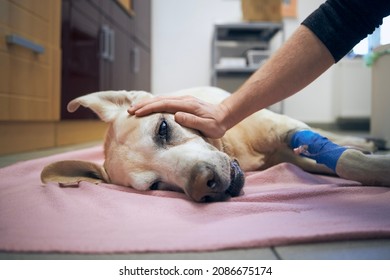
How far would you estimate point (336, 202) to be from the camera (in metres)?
0.98

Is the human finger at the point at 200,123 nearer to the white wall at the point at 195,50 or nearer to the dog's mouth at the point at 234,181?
the dog's mouth at the point at 234,181

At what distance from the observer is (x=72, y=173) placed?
1269mm

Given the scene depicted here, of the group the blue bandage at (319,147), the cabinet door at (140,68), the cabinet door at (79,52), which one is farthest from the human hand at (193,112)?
the cabinet door at (140,68)

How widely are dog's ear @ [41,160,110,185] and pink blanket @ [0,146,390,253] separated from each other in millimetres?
53

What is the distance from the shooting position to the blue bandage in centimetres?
121

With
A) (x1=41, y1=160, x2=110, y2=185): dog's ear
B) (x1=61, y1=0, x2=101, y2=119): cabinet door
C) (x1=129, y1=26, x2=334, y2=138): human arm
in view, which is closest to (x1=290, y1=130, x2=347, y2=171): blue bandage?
(x1=129, y1=26, x2=334, y2=138): human arm

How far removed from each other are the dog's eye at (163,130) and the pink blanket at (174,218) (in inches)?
6.8

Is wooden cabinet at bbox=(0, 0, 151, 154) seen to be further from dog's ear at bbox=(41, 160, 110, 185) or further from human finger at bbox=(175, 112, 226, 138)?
human finger at bbox=(175, 112, 226, 138)

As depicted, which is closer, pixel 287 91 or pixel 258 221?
pixel 258 221

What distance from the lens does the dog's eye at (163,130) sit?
3.67ft

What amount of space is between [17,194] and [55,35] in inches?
66.5

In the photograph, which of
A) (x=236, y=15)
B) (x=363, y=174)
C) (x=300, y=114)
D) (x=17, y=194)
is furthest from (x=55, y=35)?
(x=300, y=114)

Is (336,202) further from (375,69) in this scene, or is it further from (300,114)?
(300,114)

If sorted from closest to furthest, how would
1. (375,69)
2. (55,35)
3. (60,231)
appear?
(60,231) → (55,35) → (375,69)
